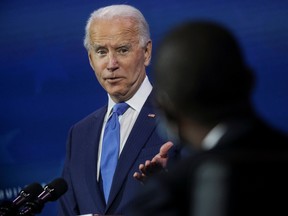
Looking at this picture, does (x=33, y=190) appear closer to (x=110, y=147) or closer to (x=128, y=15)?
(x=110, y=147)

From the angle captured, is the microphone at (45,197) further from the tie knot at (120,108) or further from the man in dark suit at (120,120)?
the tie knot at (120,108)

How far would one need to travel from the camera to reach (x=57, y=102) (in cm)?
507

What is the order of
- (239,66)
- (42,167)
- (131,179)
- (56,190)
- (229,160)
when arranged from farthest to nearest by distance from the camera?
(42,167) < (131,179) < (56,190) < (239,66) < (229,160)

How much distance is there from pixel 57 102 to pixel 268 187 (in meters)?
3.27

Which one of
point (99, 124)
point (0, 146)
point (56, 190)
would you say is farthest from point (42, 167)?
point (56, 190)

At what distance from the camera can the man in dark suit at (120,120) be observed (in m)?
4.10

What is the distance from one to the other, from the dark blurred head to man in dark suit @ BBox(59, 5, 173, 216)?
2045 mm

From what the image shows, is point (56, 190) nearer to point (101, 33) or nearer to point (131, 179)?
point (131, 179)

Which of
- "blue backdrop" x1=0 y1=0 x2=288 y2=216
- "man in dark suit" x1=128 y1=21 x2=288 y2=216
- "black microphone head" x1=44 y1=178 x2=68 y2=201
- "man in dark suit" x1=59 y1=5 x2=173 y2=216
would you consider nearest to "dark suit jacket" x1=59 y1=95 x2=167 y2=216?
"man in dark suit" x1=59 y1=5 x2=173 y2=216

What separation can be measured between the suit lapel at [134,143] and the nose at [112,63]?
244 millimetres

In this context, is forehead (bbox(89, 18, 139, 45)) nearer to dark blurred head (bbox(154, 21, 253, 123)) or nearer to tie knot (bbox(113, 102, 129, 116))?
tie knot (bbox(113, 102, 129, 116))

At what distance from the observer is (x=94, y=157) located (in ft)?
13.9

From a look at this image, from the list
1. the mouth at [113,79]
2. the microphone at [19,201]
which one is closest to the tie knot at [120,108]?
the mouth at [113,79]

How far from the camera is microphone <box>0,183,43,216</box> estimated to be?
288 cm
